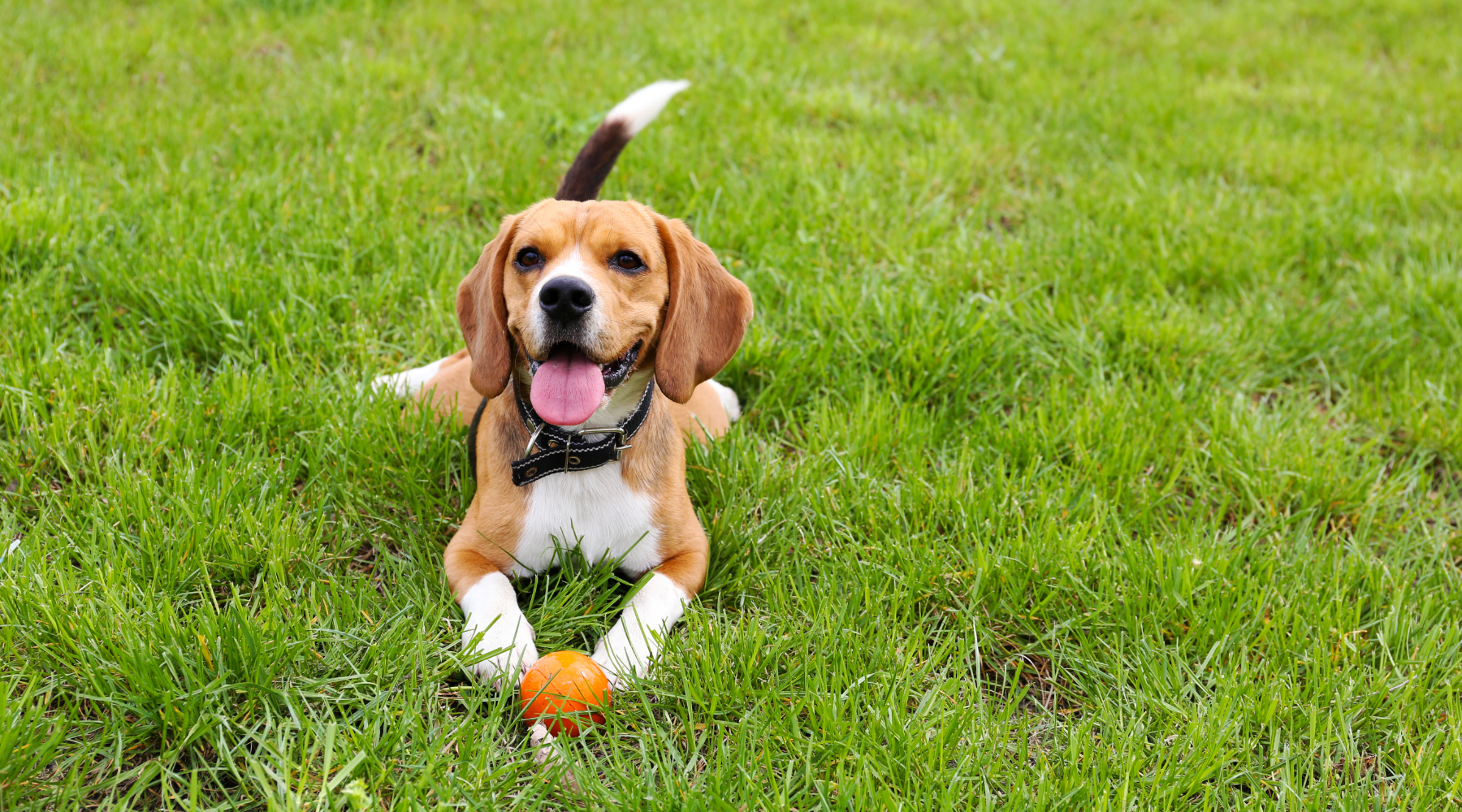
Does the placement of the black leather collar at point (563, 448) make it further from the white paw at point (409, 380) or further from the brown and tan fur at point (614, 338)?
the white paw at point (409, 380)

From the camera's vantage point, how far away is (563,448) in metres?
2.93

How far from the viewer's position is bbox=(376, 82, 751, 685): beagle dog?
9.14 ft

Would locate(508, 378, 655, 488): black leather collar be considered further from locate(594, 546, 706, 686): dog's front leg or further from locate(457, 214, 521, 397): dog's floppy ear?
locate(594, 546, 706, 686): dog's front leg

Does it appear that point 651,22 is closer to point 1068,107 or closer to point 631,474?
point 1068,107

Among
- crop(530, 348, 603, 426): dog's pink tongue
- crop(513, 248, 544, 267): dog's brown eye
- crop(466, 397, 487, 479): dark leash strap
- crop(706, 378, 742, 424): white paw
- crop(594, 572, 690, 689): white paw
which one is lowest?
crop(706, 378, 742, 424): white paw

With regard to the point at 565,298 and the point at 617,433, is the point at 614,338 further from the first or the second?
the point at 617,433

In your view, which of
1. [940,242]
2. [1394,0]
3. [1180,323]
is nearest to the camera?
[1180,323]

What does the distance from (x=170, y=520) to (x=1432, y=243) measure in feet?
20.0

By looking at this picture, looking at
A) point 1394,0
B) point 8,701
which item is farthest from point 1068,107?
point 8,701

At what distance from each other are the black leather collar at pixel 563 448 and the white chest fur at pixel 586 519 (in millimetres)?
44

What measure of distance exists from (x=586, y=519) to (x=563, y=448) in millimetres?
232

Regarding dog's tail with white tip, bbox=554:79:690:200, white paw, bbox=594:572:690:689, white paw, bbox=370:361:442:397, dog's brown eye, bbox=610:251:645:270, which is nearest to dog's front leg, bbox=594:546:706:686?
white paw, bbox=594:572:690:689

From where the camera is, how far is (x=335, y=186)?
5.03m

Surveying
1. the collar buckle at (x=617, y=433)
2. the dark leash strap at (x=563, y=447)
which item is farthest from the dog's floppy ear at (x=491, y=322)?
the collar buckle at (x=617, y=433)
